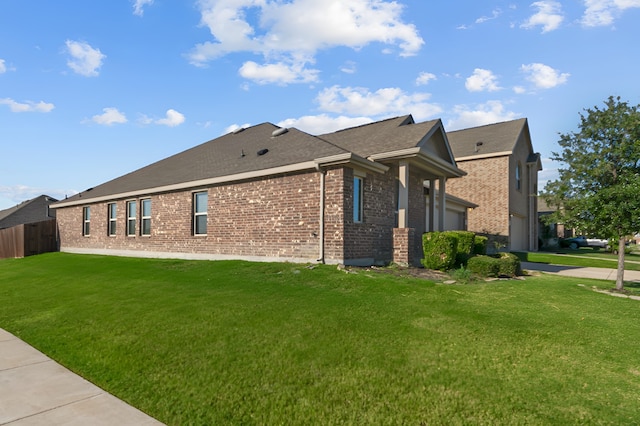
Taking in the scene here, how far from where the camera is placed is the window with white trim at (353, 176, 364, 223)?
11.7 metres

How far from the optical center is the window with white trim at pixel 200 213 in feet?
49.9

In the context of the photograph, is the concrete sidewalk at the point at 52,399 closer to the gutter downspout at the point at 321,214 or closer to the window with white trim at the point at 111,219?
the gutter downspout at the point at 321,214

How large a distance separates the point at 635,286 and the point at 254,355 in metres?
12.0

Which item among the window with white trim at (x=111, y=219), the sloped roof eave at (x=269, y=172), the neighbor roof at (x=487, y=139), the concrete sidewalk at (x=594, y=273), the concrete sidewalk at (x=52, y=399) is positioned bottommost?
the concrete sidewalk at (x=594, y=273)

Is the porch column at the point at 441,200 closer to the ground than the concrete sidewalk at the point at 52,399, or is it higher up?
higher up

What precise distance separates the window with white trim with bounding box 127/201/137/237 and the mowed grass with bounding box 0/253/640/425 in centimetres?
999

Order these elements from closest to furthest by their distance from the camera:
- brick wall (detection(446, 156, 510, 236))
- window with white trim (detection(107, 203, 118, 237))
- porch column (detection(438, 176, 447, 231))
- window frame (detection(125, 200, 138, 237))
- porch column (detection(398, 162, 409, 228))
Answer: porch column (detection(398, 162, 409, 228)), porch column (detection(438, 176, 447, 231)), window frame (detection(125, 200, 138, 237)), window with white trim (detection(107, 203, 118, 237)), brick wall (detection(446, 156, 510, 236))

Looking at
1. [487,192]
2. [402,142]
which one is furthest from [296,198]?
[487,192]

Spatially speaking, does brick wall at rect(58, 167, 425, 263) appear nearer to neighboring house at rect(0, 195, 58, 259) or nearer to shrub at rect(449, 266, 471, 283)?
shrub at rect(449, 266, 471, 283)

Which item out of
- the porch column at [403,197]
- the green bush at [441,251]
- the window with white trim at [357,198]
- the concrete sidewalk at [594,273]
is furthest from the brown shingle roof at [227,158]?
the concrete sidewalk at [594,273]

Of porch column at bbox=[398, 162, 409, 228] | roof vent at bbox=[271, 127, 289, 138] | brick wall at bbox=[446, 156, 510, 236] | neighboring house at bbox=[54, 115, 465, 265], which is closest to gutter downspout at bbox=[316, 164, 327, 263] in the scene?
neighboring house at bbox=[54, 115, 465, 265]

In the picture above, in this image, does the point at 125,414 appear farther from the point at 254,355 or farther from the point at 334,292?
the point at 334,292

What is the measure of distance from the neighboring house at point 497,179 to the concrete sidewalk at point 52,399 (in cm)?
2259

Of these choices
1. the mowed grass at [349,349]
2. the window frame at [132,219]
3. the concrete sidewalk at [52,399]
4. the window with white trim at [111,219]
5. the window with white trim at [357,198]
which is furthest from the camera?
the window with white trim at [111,219]
